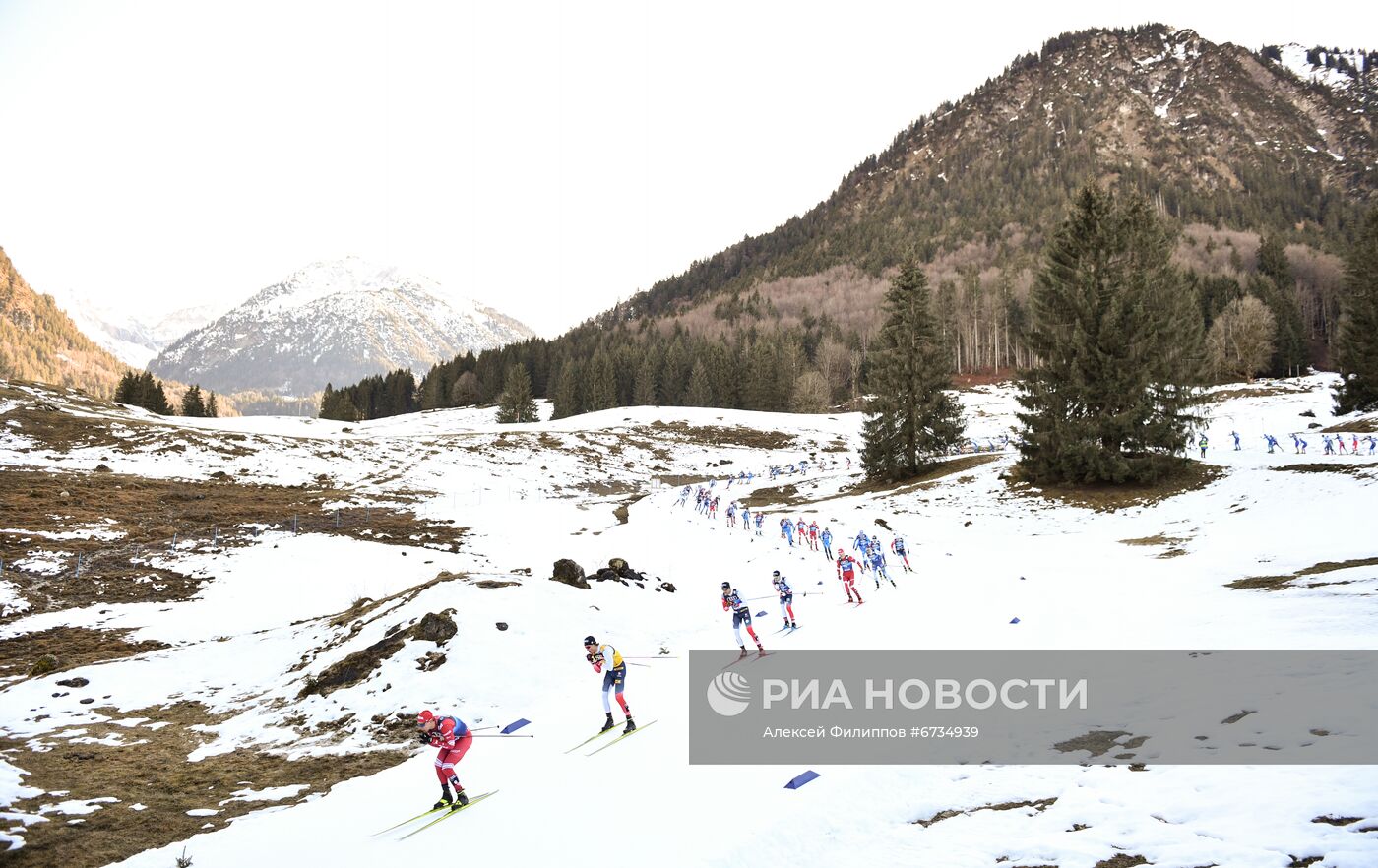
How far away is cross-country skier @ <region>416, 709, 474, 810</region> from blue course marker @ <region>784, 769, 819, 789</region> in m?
5.21

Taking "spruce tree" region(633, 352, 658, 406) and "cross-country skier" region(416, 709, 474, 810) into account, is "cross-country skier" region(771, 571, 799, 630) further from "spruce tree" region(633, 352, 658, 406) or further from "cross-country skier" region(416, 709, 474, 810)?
"spruce tree" region(633, 352, 658, 406)

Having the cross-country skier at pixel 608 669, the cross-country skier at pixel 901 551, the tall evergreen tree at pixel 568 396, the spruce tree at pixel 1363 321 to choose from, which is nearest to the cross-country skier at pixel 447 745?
the cross-country skier at pixel 608 669

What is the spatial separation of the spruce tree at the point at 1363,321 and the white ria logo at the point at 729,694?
151 ft

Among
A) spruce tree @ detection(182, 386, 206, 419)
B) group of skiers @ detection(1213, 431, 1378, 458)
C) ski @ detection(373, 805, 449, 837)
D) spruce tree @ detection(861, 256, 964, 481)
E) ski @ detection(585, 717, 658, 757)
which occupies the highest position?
spruce tree @ detection(182, 386, 206, 419)

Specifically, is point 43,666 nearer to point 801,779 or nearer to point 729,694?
point 729,694

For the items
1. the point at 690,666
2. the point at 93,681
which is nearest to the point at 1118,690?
the point at 690,666

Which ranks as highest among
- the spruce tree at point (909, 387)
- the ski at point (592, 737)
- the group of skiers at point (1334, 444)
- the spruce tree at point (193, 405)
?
the spruce tree at point (193, 405)

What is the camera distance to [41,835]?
31.1 ft

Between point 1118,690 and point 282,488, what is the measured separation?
1949 inches

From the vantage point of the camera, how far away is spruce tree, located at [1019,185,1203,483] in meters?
31.5

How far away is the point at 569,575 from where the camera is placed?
2281cm

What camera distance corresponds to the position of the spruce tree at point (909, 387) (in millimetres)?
43781

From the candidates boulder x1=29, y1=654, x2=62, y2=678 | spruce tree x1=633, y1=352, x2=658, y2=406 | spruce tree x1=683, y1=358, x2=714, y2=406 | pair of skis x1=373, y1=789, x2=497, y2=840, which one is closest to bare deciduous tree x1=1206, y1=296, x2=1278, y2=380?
spruce tree x1=683, y1=358, x2=714, y2=406

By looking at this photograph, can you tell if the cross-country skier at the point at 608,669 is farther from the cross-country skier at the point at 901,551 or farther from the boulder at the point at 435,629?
the cross-country skier at the point at 901,551
